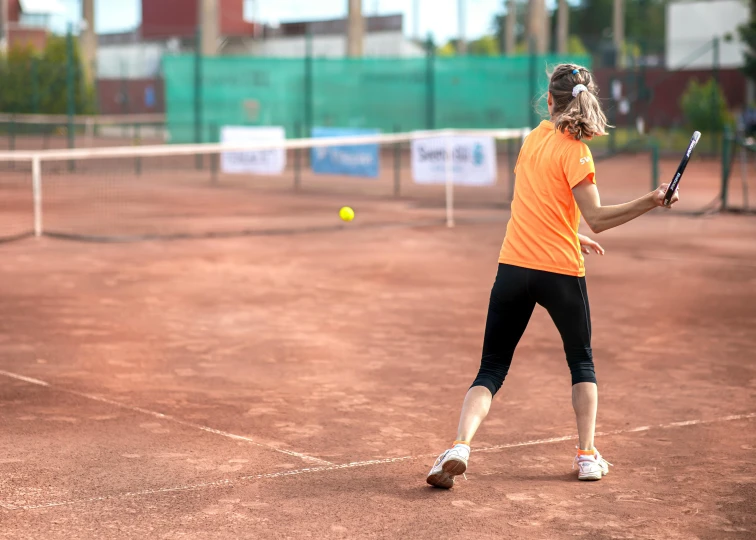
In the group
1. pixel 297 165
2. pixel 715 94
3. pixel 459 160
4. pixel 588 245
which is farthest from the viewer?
pixel 715 94

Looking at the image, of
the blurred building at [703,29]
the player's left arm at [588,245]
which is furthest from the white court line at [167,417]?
the blurred building at [703,29]

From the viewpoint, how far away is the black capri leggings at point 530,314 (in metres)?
5.37

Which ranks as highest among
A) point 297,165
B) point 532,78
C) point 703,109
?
point 532,78

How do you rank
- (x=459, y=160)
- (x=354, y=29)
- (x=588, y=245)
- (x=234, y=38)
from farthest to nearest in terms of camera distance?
1. (x=234, y=38)
2. (x=354, y=29)
3. (x=459, y=160)
4. (x=588, y=245)

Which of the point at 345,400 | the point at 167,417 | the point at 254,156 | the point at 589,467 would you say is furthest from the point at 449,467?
the point at 254,156

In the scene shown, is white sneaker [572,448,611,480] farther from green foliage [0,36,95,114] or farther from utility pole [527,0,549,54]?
green foliage [0,36,95,114]

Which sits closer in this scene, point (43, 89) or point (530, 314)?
point (530, 314)

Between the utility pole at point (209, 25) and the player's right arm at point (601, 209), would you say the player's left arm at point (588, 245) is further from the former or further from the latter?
the utility pole at point (209, 25)

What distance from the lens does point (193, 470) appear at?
5672 millimetres

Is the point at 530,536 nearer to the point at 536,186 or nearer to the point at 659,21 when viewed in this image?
the point at 536,186

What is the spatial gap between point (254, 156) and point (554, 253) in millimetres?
20253

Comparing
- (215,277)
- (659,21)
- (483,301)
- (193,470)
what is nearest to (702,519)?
(193,470)

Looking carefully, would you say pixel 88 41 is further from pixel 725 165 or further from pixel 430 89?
pixel 725 165

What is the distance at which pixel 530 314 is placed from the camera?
5434mm
